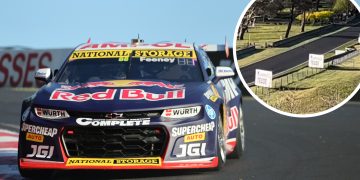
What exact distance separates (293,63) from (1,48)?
57.9 ft

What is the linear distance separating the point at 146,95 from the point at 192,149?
2.17ft

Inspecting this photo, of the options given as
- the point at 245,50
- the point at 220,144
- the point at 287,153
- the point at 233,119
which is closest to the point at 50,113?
the point at 220,144

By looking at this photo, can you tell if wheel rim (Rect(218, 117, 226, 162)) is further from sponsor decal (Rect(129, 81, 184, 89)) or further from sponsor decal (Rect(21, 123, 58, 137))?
sponsor decal (Rect(21, 123, 58, 137))

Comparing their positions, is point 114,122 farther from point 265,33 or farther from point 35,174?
point 265,33

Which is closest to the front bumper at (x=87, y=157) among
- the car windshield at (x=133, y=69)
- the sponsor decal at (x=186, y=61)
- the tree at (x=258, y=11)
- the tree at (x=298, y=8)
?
the car windshield at (x=133, y=69)

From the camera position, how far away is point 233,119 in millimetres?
8938

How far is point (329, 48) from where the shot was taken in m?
13.5

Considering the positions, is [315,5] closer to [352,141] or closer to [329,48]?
Answer: [329,48]

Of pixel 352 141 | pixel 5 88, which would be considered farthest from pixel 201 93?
pixel 5 88

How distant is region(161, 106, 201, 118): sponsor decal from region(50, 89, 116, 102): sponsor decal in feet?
1.79

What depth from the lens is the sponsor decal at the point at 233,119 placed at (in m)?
8.71

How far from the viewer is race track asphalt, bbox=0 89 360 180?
764 cm

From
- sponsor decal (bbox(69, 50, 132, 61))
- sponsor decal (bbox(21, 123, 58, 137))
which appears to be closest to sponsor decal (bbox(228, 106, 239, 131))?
sponsor decal (bbox(69, 50, 132, 61))

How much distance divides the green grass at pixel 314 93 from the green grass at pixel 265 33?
798 mm
